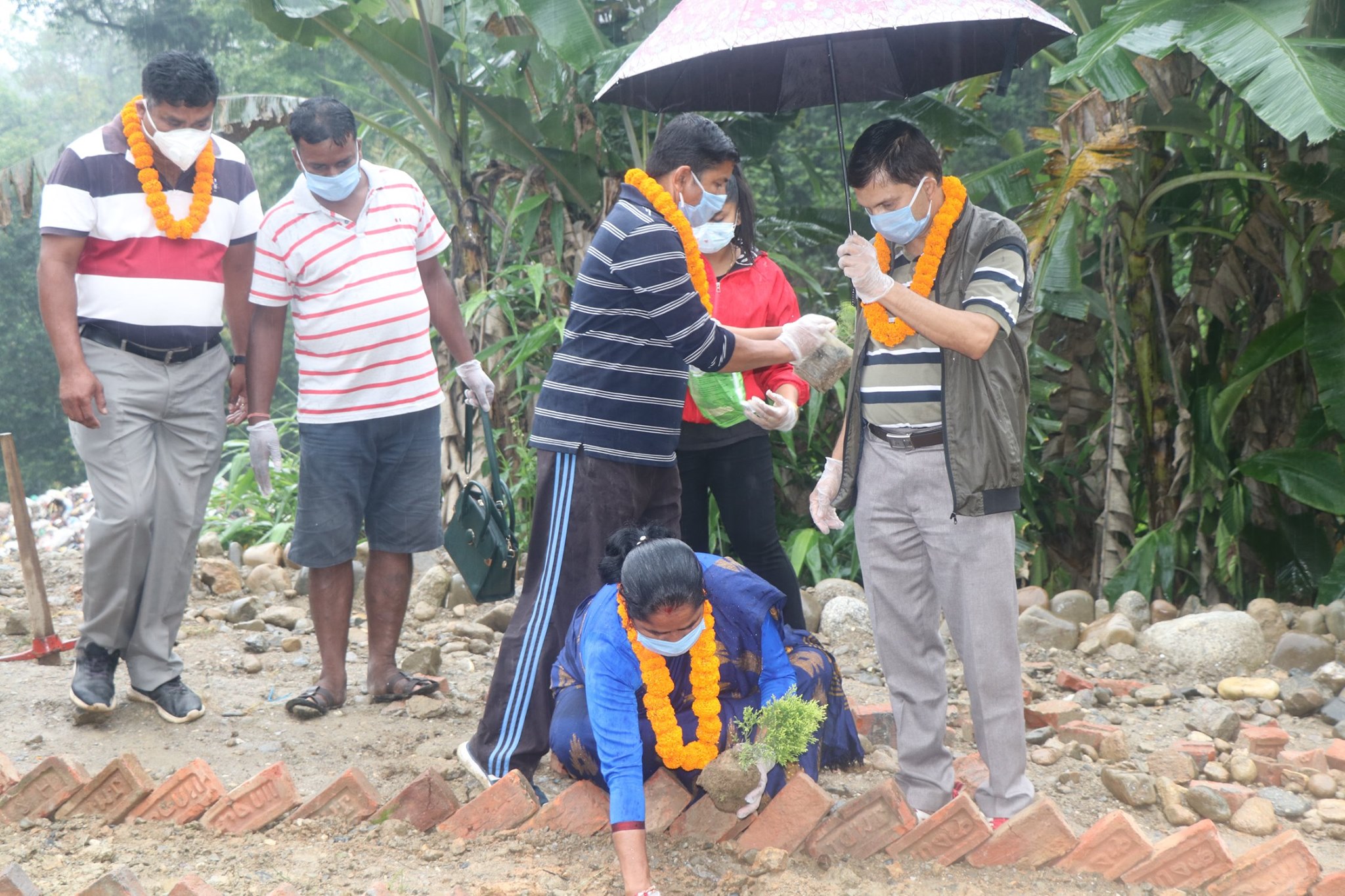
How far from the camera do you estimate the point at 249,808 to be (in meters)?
2.82

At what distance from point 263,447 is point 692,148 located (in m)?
1.71

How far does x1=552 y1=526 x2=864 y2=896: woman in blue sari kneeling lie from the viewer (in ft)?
7.92

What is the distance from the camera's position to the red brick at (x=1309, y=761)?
10.7ft

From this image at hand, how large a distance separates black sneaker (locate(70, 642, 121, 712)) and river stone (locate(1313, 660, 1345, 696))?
3825 millimetres

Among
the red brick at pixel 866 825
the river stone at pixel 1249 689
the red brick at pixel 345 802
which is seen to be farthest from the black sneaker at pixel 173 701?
the river stone at pixel 1249 689

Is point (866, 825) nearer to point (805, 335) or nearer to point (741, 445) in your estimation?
point (805, 335)

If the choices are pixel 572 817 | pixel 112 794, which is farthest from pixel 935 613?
pixel 112 794

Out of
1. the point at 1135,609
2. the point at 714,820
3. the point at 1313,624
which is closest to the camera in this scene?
the point at 714,820

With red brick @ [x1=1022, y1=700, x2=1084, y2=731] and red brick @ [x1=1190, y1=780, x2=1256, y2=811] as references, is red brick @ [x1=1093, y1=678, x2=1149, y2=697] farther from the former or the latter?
red brick @ [x1=1190, y1=780, x2=1256, y2=811]

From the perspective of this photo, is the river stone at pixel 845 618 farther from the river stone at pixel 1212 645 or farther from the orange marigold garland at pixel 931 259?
the orange marigold garland at pixel 931 259

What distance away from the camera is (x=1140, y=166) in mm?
5293

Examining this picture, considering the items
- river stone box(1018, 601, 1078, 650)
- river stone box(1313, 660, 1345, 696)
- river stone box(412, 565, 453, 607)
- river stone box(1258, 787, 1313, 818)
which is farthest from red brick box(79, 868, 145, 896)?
river stone box(1313, 660, 1345, 696)

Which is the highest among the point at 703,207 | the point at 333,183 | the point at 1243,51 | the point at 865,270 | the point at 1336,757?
the point at 1243,51

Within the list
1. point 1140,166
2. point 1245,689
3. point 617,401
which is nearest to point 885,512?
point 617,401
